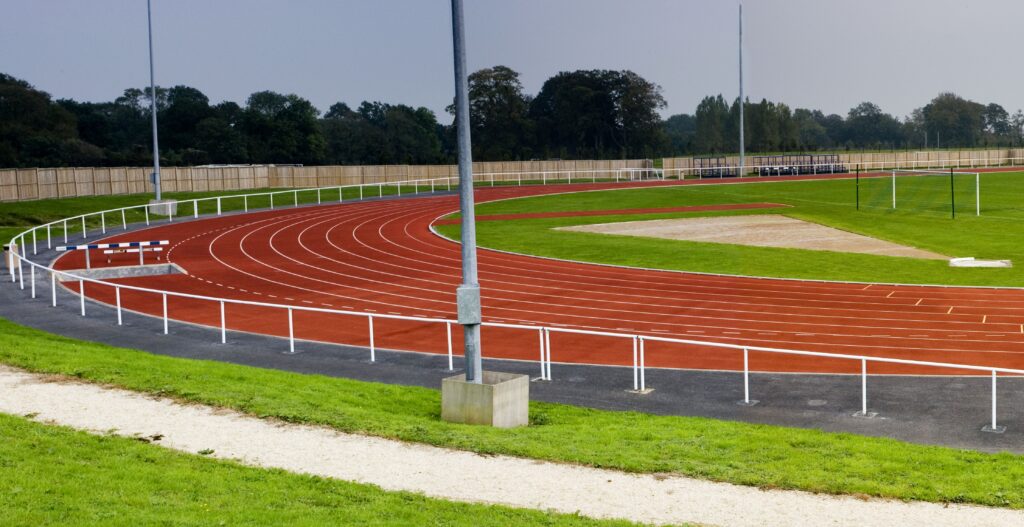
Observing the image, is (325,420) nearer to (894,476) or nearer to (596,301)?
(894,476)

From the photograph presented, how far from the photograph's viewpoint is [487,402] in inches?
498

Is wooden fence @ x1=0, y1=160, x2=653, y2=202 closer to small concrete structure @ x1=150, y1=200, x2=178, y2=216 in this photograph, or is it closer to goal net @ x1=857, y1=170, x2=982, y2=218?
small concrete structure @ x1=150, y1=200, x2=178, y2=216

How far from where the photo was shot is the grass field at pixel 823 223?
3130 centimetres

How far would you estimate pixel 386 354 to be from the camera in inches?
750

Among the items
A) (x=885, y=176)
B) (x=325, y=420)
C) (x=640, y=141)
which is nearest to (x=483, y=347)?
(x=325, y=420)

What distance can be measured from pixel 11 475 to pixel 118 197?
56805 mm

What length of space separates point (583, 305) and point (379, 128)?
345 ft

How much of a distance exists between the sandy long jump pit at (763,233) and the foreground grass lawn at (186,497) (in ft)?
93.7

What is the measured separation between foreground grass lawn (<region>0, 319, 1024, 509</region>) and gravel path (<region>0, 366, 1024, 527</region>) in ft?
0.99

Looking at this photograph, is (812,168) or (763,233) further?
(812,168)

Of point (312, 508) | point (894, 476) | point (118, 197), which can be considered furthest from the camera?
point (118, 197)

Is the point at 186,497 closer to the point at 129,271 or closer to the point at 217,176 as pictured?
the point at 129,271

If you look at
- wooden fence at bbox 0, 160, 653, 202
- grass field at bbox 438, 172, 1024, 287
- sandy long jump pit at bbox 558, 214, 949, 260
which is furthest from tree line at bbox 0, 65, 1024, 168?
sandy long jump pit at bbox 558, 214, 949, 260

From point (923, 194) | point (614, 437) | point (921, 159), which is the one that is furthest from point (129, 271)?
point (921, 159)
